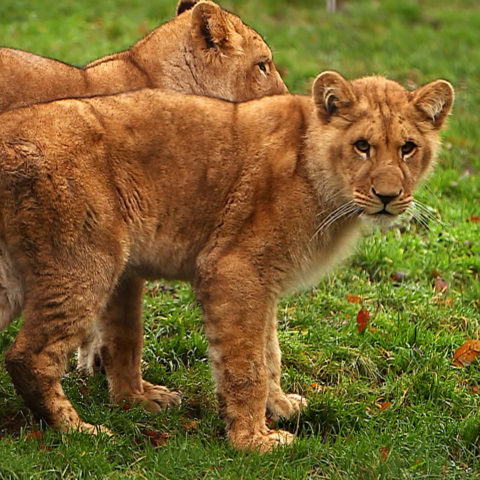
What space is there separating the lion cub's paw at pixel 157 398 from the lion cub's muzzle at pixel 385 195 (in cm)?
166

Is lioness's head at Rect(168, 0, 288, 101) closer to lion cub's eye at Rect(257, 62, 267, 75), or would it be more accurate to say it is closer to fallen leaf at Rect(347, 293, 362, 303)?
lion cub's eye at Rect(257, 62, 267, 75)

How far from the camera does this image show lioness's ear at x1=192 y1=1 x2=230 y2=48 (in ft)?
23.1

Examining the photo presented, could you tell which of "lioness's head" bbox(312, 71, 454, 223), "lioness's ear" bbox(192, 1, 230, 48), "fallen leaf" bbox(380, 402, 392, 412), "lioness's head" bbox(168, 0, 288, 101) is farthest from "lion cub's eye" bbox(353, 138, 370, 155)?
"lioness's ear" bbox(192, 1, 230, 48)

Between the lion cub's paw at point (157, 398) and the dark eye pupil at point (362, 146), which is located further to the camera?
the lion cub's paw at point (157, 398)

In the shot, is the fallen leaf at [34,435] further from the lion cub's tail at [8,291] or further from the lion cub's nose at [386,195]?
the lion cub's nose at [386,195]

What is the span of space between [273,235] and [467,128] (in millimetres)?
6220

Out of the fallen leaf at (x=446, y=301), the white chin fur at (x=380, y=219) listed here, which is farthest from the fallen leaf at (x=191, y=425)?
the fallen leaf at (x=446, y=301)

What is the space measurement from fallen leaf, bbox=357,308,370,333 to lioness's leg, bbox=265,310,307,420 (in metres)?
1.01

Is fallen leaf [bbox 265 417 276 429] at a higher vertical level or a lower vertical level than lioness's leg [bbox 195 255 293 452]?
lower

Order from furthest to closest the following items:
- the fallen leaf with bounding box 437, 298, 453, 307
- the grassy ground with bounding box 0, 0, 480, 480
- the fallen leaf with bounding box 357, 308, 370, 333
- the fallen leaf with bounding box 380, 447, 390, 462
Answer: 1. the fallen leaf with bounding box 437, 298, 453, 307
2. the fallen leaf with bounding box 357, 308, 370, 333
3. the fallen leaf with bounding box 380, 447, 390, 462
4. the grassy ground with bounding box 0, 0, 480, 480

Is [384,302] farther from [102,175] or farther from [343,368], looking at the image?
[102,175]

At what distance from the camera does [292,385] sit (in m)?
5.90

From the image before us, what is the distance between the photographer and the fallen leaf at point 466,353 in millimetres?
6143

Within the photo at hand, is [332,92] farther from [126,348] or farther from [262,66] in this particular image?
[262,66]
